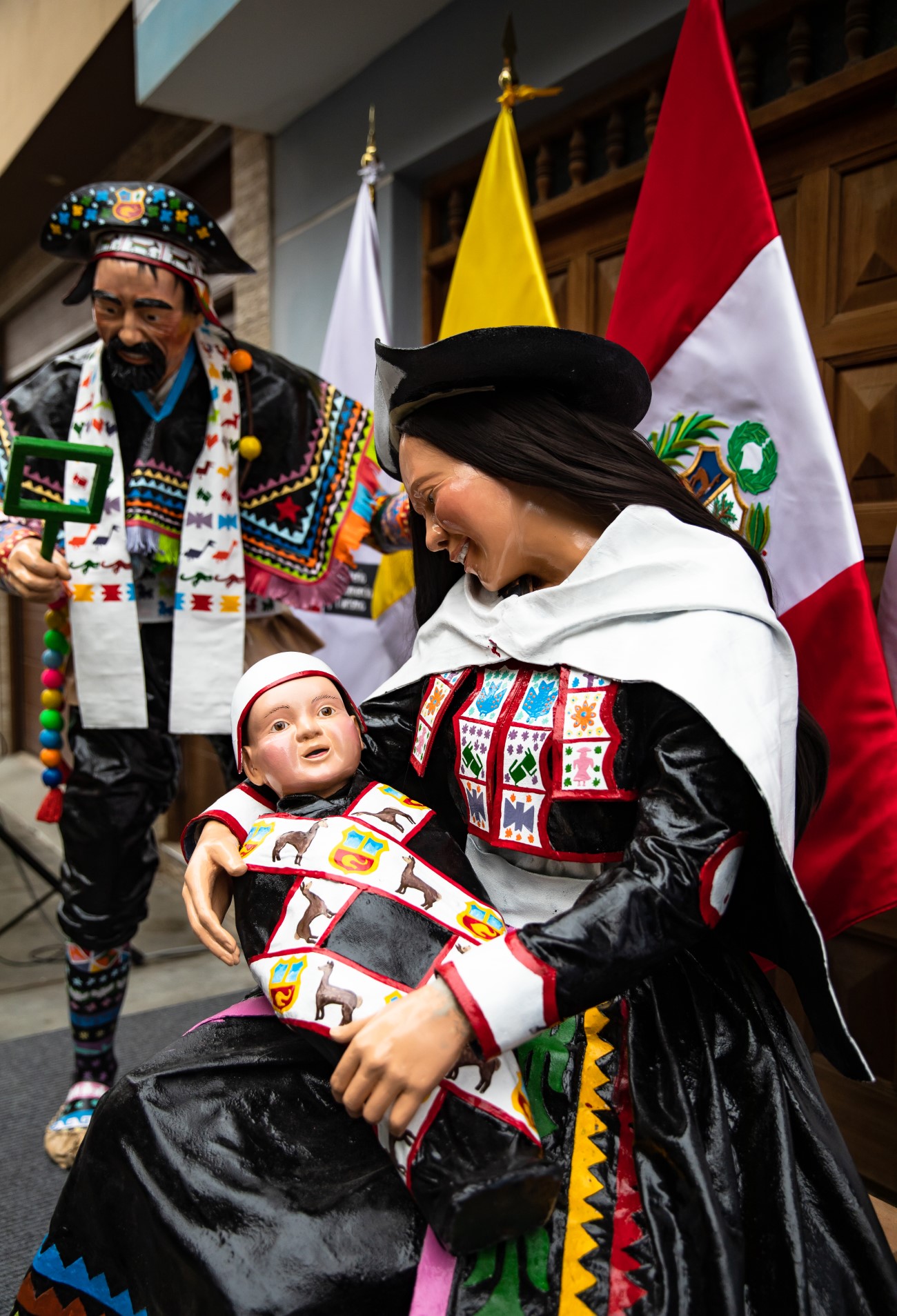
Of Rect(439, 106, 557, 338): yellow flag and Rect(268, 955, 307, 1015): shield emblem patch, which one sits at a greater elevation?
Rect(439, 106, 557, 338): yellow flag

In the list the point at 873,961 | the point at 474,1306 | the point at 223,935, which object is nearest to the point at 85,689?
the point at 223,935

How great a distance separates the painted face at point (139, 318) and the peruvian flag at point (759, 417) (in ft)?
3.27

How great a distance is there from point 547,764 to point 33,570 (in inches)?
52.2

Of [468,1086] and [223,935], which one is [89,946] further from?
[468,1086]

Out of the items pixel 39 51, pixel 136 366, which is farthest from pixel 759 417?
pixel 39 51

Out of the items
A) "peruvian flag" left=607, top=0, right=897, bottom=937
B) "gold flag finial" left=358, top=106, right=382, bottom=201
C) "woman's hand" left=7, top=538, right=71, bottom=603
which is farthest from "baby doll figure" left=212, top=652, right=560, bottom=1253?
"gold flag finial" left=358, top=106, right=382, bottom=201

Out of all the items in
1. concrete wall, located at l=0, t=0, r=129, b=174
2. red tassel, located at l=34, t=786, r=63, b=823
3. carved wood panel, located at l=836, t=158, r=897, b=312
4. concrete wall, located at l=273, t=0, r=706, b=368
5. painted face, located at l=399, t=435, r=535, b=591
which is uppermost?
concrete wall, located at l=0, t=0, r=129, b=174

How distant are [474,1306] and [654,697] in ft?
2.24

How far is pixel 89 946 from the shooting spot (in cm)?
242

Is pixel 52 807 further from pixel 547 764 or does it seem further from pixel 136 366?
pixel 547 764

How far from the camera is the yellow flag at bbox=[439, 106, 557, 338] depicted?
8.23 feet

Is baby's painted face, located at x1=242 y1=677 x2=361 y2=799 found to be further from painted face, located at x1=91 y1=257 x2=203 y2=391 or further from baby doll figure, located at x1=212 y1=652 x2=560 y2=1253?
painted face, located at x1=91 y1=257 x2=203 y2=391

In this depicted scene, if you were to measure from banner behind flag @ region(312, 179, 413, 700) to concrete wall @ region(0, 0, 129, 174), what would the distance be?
2.02 metres

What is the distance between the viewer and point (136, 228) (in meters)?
2.18
